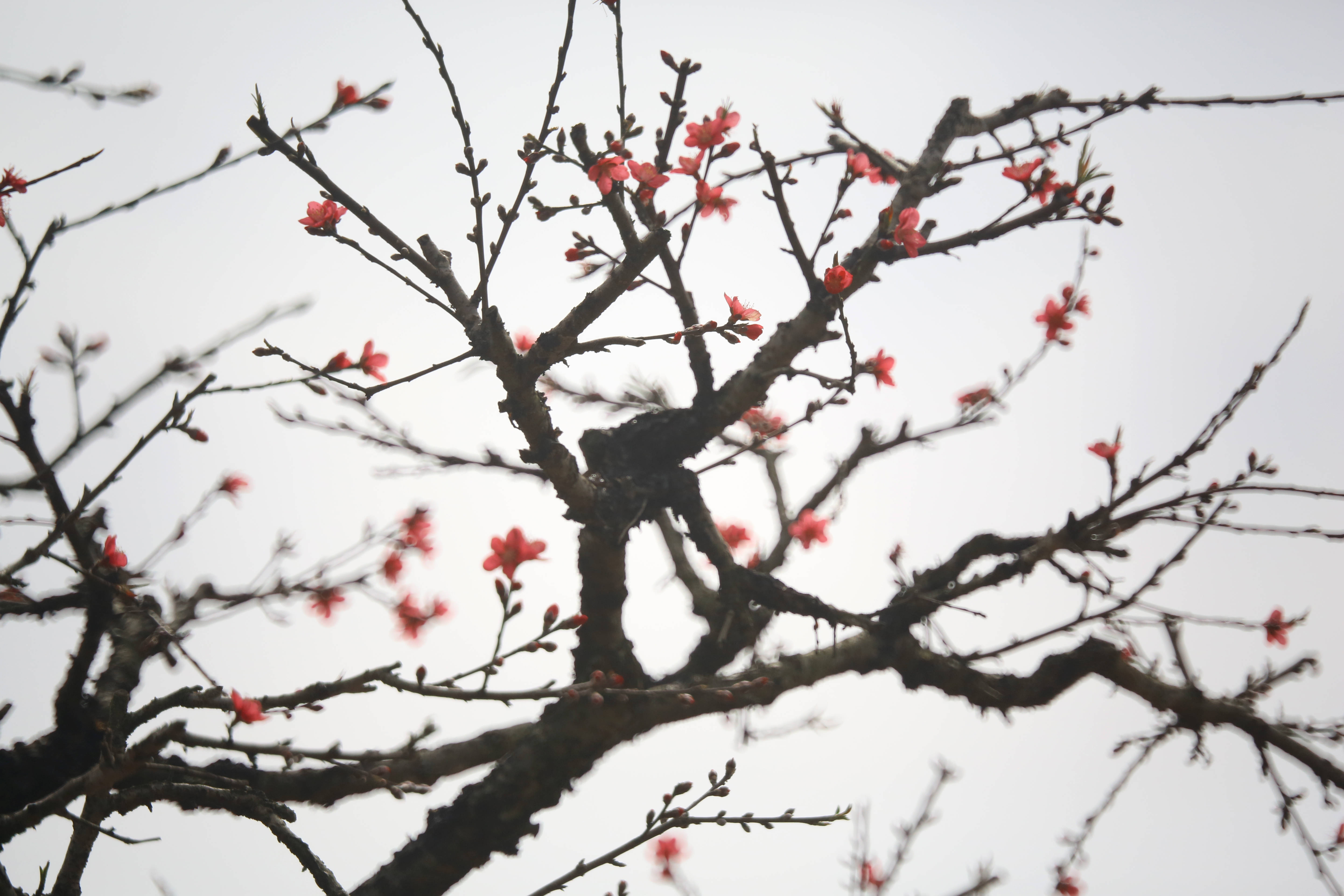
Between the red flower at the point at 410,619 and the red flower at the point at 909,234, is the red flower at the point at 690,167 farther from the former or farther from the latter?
the red flower at the point at 410,619

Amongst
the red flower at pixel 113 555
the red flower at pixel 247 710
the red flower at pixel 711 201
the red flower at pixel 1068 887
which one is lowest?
the red flower at pixel 1068 887

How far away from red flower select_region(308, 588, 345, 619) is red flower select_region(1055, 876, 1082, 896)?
3515 mm

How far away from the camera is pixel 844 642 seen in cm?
284

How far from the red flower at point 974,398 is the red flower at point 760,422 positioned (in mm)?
806

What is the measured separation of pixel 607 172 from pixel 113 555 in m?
1.94

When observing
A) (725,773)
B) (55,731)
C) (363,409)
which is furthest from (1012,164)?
(55,731)

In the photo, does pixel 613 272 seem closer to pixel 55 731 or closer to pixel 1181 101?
pixel 1181 101

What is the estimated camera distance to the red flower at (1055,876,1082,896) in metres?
3.48

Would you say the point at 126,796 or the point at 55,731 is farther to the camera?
the point at 55,731

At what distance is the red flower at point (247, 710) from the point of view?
1359 millimetres

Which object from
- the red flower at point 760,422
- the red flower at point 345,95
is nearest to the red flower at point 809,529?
the red flower at point 760,422

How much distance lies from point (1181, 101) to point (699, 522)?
2172 mm

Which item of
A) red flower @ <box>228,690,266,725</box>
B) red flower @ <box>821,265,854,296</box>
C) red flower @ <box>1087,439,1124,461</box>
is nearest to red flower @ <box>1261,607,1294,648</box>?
red flower @ <box>1087,439,1124,461</box>

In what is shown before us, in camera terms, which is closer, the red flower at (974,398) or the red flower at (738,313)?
the red flower at (738,313)
